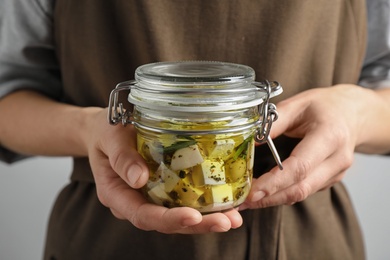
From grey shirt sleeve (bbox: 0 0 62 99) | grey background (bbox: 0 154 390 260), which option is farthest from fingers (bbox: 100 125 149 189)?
grey background (bbox: 0 154 390 260)

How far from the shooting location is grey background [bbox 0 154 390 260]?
1.11m

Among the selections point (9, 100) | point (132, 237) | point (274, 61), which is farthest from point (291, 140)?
point (9, 100)

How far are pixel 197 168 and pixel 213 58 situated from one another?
195 millimetres

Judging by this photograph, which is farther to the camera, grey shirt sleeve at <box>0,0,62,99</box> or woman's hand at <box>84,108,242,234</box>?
grey shirt sleeve at <box>0,0,62,99</box>

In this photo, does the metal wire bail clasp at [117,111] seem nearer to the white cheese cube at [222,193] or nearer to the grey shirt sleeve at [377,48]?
the white cheese cube at [222,193]

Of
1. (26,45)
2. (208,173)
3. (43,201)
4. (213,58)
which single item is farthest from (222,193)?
(43,201)

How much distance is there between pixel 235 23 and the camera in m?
0.60

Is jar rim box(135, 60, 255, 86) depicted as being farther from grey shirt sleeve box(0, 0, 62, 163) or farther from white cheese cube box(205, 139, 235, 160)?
grey shirt sleeve box(0, 0, 62, 163)

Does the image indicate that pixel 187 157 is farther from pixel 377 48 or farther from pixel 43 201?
pixel 43 201

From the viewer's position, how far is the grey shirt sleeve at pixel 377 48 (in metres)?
0.68

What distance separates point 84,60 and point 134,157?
21cm

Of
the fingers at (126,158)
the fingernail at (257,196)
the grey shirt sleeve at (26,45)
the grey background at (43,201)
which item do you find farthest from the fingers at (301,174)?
the grey background at (43,201)

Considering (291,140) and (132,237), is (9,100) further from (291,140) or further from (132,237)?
(291,140)

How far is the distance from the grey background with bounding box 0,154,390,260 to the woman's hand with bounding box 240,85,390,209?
0.53 m
